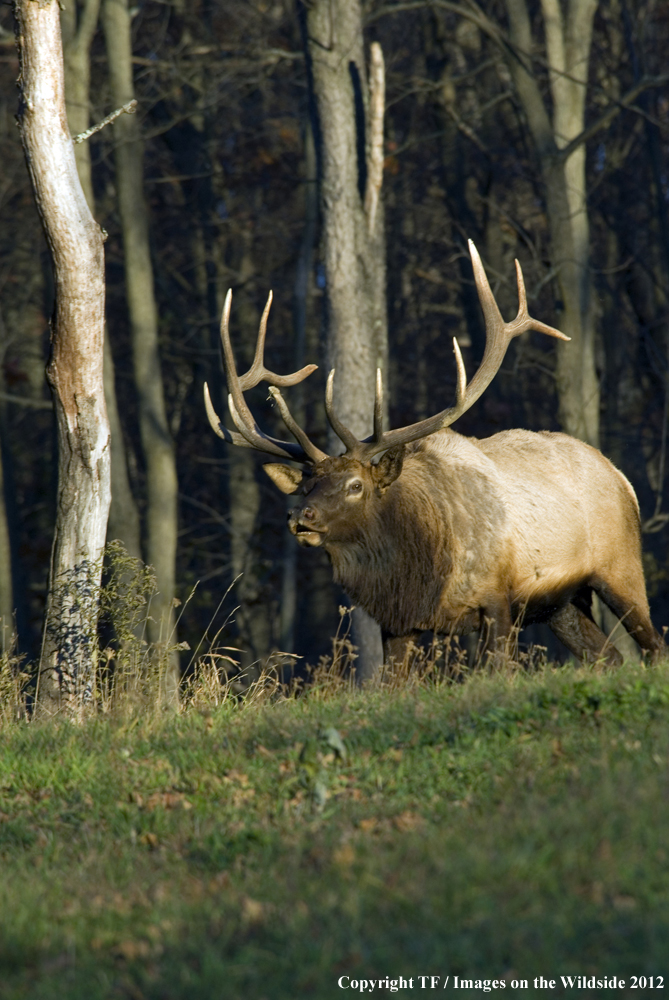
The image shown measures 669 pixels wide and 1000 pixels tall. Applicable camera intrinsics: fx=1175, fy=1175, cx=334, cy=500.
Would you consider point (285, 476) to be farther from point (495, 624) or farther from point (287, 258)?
point (287, 258)

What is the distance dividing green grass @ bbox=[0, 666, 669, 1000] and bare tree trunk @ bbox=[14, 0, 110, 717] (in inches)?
44.0

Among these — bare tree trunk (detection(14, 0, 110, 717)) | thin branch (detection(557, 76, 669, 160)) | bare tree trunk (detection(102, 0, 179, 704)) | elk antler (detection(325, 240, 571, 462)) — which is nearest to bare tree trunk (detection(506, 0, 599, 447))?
thin branch (detection(557, 76, 669, 160))

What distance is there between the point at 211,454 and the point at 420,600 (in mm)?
13611

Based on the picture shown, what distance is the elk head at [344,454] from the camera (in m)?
7.59

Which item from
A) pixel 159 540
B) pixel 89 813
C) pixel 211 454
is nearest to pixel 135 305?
pixel 159 540

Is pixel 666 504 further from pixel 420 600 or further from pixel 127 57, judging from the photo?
pixel 420 600

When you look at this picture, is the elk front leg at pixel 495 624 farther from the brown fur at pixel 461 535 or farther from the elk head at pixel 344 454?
the elk head at pixel 344 454

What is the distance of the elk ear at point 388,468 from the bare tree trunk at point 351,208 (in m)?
2.47

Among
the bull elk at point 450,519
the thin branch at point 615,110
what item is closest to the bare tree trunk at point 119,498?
the bull elk at point 450,519

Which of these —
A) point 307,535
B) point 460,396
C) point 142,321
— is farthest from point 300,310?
point 307,535

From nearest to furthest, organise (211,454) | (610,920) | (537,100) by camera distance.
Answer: (610,920) → (537,100) → (211,454)

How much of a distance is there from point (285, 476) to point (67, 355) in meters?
1.71

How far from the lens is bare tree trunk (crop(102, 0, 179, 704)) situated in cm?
1469

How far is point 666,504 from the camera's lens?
19.0 metres
